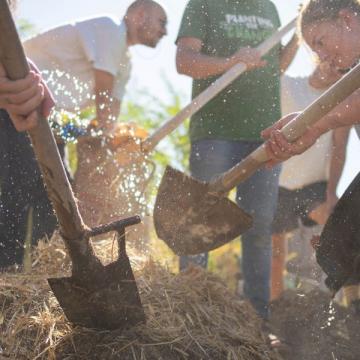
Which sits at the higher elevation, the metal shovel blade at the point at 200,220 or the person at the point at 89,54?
the person at the point at 89,54

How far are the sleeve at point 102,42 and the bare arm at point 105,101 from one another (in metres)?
0.06

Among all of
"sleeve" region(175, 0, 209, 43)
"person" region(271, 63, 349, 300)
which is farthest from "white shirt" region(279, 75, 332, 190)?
"sleeve" region(175, 0, 209, 43)

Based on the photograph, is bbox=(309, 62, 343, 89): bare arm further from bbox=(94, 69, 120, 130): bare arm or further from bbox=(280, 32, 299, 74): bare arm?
bbox=(94, 69, 120, 130): bare arm

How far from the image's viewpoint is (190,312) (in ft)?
8.98

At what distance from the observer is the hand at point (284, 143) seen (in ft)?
8.95

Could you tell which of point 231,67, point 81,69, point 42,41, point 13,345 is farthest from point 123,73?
point 13,345

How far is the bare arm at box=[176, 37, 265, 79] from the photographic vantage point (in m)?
3.62

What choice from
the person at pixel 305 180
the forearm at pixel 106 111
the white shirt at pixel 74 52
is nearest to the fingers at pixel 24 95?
the white shirt at pixel 74 52

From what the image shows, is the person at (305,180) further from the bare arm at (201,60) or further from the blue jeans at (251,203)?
the bare arm at (201,60)

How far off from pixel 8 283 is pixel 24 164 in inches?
36.0

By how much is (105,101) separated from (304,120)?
6.16 feet

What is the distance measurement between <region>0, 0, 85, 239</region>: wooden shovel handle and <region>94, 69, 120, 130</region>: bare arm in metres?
1.86

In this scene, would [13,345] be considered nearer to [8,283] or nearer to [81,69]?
[8,283]

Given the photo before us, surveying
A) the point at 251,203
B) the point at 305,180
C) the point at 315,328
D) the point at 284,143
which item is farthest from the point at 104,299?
the point at 305,180
